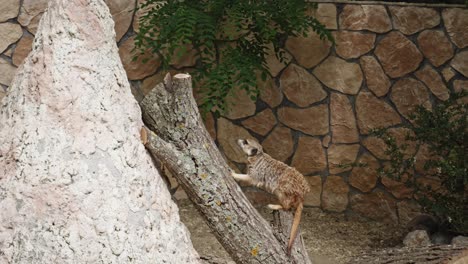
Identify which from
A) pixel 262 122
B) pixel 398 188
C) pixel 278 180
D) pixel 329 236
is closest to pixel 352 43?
pixel 262 122

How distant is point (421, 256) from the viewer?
3.21 m

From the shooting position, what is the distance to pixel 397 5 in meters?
5.26

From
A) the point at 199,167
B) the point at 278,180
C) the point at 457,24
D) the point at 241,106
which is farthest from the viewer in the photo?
the point at 241,106

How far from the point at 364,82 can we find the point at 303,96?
0.52 meters

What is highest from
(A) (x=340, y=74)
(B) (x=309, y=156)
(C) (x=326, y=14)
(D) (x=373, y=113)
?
(C) (x=326, y=14)

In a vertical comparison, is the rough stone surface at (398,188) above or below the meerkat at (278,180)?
below

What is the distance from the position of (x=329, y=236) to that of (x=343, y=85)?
1.25 meters

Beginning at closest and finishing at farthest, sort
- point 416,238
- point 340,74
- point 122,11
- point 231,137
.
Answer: point 416,238 < point 340,74 < point 122,11 < point 231,137

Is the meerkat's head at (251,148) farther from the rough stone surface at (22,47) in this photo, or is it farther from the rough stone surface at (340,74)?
the rough stone surface at (22,47)

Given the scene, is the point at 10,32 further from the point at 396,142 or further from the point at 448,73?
the point at 448,73

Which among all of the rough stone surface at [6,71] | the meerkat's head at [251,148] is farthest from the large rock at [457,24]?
the rough stone surface at [6,71]

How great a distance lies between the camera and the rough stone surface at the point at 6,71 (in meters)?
5.67

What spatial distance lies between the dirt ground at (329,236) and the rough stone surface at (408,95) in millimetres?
1002

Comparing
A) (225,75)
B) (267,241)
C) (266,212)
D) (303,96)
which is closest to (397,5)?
(303,96)
